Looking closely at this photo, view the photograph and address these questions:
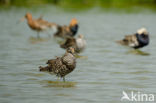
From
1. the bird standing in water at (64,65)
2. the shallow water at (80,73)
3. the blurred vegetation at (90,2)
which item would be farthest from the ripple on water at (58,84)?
the blurred vegetation at (90,2)

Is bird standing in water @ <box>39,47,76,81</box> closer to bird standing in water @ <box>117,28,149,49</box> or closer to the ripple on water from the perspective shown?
the ripple on water

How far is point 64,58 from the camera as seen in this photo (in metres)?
8.52

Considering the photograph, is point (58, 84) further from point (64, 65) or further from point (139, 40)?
point (139, 40)

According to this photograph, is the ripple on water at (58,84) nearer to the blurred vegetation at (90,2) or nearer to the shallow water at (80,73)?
the shallow water at (80,73)

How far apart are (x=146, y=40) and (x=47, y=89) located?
7.07m

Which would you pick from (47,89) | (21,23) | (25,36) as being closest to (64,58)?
(47,89)

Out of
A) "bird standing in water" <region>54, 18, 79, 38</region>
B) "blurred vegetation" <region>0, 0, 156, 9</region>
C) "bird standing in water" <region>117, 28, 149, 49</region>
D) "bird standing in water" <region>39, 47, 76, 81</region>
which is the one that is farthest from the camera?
"blurred vegetation" <region>0, 0, 156, 9</region>

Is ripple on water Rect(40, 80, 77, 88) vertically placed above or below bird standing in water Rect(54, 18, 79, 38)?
below

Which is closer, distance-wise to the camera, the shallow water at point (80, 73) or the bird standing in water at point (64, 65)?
the shallow water at point (80, 73)

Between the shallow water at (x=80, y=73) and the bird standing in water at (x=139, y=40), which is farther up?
the bird standing in water at (x=139, y=40)

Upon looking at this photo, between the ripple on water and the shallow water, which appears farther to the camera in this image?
the ripple on water


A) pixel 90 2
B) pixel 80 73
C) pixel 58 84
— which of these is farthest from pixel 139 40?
pixel 90 2

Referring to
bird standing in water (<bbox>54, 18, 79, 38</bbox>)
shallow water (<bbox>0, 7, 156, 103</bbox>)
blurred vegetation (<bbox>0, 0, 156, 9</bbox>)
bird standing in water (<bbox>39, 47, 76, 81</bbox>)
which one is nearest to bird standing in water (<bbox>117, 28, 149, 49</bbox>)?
shallow water (<bbox>0, 7, 156, 103</bbox>)

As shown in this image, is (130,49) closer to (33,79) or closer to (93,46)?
(93,46)
